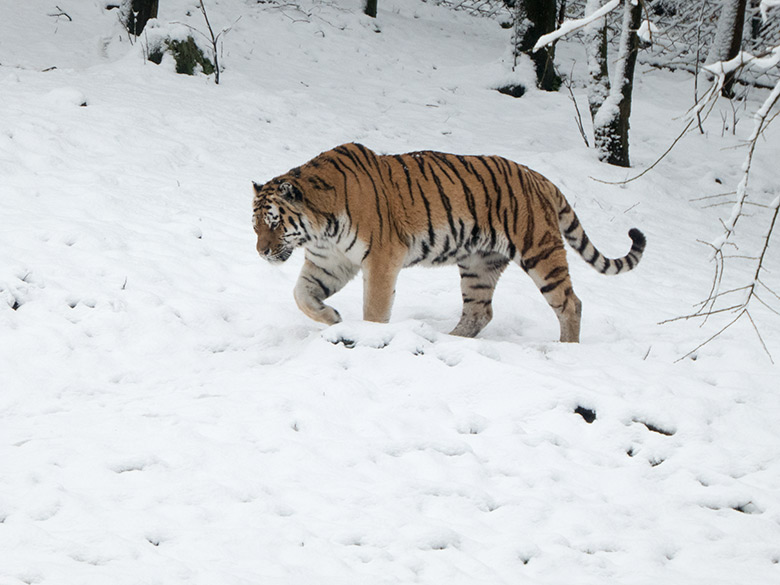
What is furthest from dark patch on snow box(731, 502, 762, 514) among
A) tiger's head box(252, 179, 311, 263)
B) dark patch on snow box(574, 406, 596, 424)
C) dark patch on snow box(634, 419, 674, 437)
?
tiger's head box(252, 179, 311, 263)

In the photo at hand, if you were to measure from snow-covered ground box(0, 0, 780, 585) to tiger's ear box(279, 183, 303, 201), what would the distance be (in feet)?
2.95

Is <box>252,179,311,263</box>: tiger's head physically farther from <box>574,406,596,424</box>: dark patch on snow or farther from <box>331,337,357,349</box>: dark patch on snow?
<box>574,406,596,424</box>: dark patch on snow

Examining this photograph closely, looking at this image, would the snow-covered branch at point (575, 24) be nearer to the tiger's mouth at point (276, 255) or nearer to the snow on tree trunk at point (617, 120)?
the tiger's mouth at point (276, 255)

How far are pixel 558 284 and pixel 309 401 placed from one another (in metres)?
2.16

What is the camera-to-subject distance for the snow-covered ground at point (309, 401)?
3.19m

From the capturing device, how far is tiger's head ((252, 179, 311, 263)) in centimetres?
534

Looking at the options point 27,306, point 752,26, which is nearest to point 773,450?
point 27,306

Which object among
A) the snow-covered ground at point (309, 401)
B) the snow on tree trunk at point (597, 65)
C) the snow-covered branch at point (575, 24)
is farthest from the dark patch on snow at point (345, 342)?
the snow on tree trunk at point (597, 65)

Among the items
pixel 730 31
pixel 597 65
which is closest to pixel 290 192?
pixel 597 65

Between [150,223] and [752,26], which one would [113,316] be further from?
[752,26]

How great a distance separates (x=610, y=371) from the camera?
5.02 meters

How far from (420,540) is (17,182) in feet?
18.0

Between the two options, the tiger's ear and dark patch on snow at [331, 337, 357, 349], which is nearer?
dark patch on snow at [331, 337, 357, 349]

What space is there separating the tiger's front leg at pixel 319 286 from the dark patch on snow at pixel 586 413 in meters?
1.88
